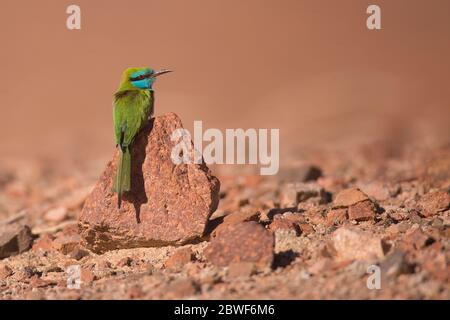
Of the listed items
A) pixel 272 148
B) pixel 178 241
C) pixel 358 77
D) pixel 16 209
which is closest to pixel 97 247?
pixel 178 241

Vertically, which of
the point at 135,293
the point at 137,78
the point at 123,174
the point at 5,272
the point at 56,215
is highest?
the point at 137,78

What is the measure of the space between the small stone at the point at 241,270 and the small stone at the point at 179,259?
67 centimetres

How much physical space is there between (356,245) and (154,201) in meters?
1.94

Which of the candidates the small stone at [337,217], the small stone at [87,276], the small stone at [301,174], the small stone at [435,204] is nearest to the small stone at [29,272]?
the small stone at [87,276]

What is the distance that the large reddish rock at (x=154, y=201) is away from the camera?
22.3ft

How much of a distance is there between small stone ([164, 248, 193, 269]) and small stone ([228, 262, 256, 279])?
0.67m

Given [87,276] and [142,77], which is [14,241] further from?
[142,77]

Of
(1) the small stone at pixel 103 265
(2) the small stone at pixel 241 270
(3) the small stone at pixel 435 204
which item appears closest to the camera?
(2) the small stone at pixel 241 270

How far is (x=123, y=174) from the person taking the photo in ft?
21.9

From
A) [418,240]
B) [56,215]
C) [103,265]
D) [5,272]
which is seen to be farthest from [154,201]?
[56,215]

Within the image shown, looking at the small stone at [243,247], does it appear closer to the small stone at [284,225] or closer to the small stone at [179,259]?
the small stone at [179,259]
